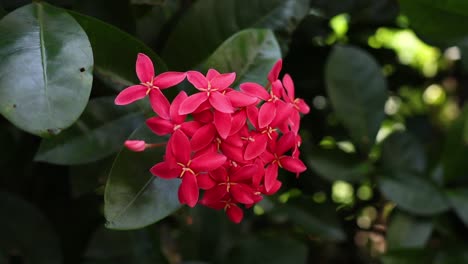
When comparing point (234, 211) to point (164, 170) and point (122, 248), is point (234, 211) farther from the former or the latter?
point (122, 248)

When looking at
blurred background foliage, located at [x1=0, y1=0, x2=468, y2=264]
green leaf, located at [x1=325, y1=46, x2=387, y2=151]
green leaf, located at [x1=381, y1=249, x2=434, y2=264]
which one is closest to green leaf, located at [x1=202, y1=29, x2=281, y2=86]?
blurred background foliage, located at [x1=0, y1=0, x2=468, y2=264]

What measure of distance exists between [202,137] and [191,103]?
0.04 m

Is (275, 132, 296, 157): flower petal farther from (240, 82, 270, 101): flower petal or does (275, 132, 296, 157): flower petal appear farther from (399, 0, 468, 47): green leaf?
(399, 0, 468, 47): green leaf

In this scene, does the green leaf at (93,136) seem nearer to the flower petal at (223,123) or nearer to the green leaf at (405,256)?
the flower petal at (223,123)

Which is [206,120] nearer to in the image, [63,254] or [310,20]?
[310,20]

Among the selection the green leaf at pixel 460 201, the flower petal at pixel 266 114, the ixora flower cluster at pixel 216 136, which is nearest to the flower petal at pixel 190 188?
the ixora flower cluster at pixel 216 136

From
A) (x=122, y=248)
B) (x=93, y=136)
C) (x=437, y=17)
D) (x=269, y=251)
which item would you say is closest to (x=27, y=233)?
(x=122, y=248)

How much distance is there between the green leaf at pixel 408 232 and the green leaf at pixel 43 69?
0.79m

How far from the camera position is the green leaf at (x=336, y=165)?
1.15m

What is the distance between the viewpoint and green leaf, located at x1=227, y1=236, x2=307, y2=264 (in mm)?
1147

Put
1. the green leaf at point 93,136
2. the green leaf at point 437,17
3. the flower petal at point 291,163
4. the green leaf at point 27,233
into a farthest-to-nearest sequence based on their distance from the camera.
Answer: the green leaf at point 27,233, the green leaf at point 437,17, the green leaf at point 93,136, the flower petal at point 291,163

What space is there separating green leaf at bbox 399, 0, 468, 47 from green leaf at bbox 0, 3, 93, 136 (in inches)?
21.8

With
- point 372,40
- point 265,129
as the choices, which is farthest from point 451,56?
point 265,129

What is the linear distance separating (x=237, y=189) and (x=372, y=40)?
0.82 metres
